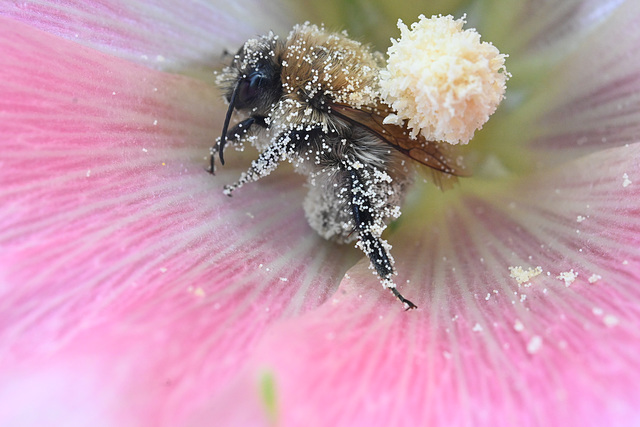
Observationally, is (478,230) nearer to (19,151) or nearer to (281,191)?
(281,191)

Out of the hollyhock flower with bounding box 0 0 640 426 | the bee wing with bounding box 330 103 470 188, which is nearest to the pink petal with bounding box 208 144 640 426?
the hollyhock flower with bounding box 0 0 640 426

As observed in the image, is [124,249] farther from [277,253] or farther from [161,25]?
[161,25]

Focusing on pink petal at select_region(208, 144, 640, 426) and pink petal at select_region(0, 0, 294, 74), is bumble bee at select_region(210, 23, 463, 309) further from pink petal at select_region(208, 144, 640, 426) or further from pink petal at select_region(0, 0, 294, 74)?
pink petal at select_region(0, 0, 294, 74)

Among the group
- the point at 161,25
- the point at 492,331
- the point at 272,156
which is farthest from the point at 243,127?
the point at 492,331

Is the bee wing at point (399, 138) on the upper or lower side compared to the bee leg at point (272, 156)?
upper

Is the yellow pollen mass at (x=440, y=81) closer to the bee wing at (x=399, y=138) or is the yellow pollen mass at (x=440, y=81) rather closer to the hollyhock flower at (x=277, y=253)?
the bee wing at (x=399, y=138)

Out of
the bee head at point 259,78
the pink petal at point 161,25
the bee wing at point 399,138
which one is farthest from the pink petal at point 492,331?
the pink petal at point 161,25
